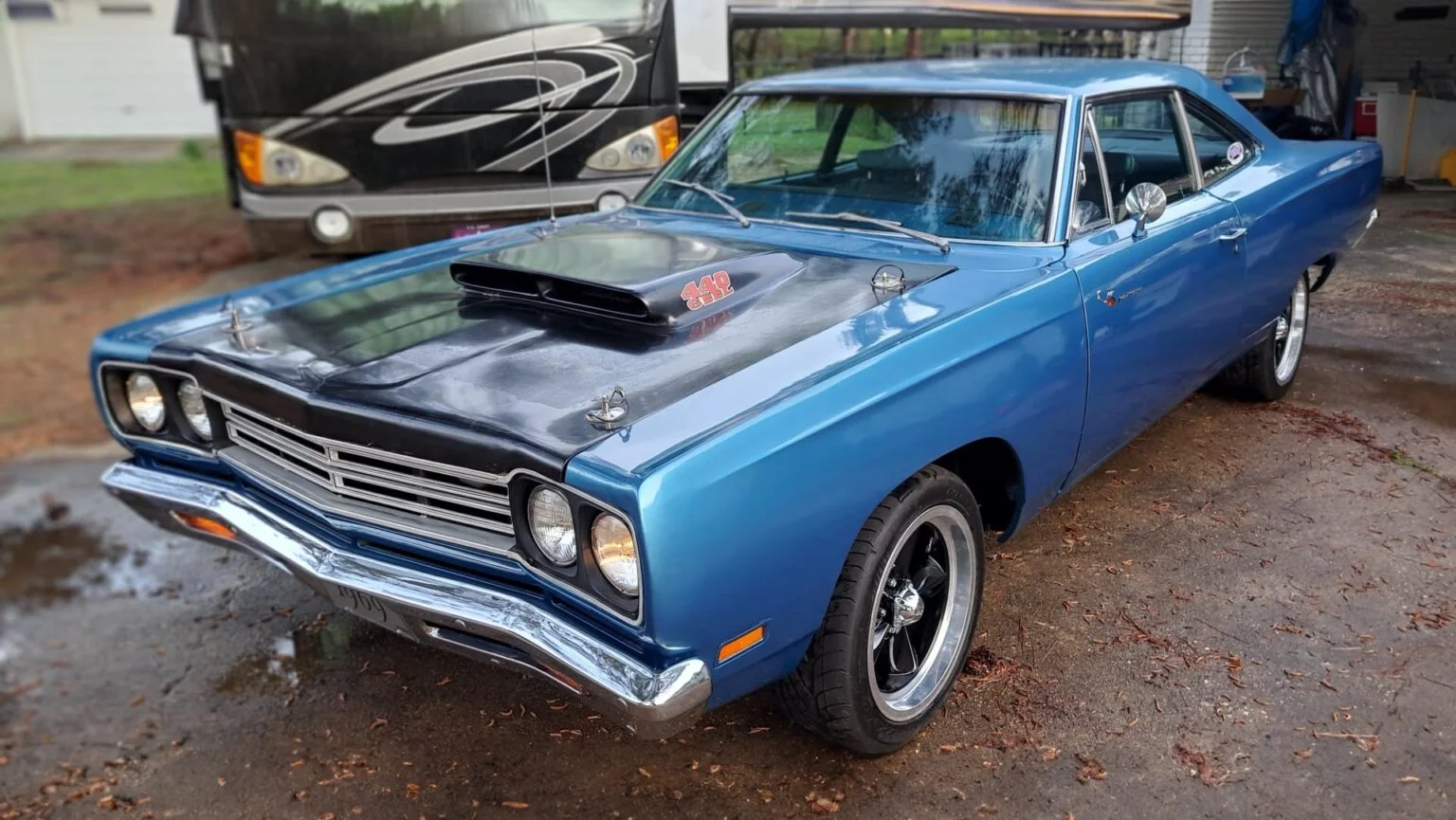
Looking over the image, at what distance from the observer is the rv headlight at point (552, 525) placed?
7.39 ft

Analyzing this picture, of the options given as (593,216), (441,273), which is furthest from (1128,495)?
(441,273)

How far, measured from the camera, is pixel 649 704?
2.07 meters

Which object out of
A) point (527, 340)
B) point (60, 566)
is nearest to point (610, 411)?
point (527, 340)

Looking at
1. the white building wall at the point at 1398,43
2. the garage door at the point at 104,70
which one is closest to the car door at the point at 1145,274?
the white building wall at the point at 1398,43

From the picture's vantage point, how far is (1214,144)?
418 cm

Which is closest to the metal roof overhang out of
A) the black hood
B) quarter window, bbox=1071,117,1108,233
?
quarter window, bbox=1071,117,1108,233

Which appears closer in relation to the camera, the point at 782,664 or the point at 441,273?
the point at 782,664

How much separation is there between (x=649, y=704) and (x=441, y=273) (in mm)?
1915

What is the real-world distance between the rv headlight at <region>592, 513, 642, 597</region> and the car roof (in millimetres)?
2084

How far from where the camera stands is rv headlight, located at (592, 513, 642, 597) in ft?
6.99

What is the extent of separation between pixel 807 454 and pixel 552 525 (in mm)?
540

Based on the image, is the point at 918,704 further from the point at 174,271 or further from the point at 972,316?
the point at 174,271

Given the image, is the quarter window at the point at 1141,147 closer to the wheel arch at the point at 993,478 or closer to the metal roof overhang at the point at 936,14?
the wheel arch at the point at 993,478

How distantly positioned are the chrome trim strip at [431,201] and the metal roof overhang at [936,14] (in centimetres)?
181
